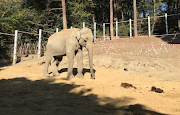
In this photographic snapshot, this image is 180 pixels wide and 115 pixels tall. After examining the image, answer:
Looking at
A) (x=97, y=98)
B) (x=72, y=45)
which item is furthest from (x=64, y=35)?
(x=97, y=98)

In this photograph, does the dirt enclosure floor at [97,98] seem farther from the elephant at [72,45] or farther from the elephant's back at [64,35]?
the elephant's back at [64,35]

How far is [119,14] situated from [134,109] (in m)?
36.7

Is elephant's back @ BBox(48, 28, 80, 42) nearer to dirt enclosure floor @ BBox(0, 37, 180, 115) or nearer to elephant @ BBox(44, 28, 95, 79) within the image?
elephant @ BBox(44, 28, 95, 79)

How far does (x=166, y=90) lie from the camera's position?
4820 mm

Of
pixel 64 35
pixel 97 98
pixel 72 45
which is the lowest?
pixel 97 98

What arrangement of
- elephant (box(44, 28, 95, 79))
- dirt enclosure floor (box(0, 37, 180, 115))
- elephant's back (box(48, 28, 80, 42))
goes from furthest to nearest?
elephant's back (box(48, 28, 80, 42))
elephant (box(44, 28, 95, 79))
dirt enclosure floor (box(0, 37, 180, 115))

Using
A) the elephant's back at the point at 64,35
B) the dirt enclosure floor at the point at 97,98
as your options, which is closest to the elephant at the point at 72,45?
the elephant's back at the point at 64,35

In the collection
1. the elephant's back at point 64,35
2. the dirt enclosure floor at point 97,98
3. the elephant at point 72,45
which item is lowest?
the dirt enclosure floor at point 97,98

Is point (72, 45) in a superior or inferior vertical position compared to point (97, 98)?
superior

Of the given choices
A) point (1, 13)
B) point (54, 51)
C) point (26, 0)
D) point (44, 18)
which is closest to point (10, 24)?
point (1, 13)

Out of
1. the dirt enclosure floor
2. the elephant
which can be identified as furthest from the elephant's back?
the dirt enclosure floor

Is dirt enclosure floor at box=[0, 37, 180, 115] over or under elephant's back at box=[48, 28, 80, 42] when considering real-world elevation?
under

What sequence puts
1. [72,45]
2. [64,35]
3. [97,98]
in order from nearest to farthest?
[97,98], [72,45], [64,35]

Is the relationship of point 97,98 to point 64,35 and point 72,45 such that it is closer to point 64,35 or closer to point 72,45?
point 72,45
